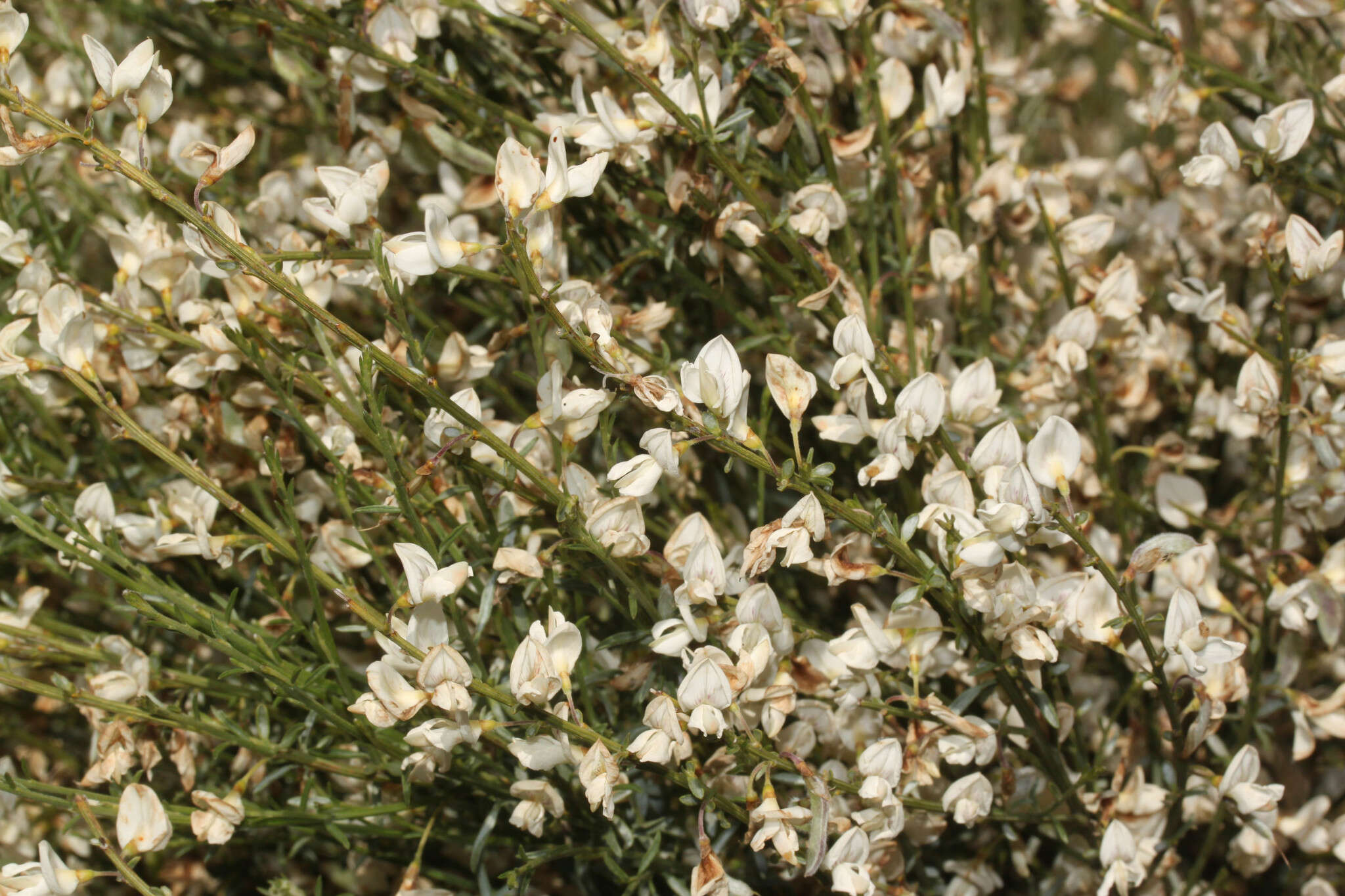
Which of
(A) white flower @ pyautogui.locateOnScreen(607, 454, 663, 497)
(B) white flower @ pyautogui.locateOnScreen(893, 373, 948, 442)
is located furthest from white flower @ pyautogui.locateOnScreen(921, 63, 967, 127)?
(A) white flower @ pyautogui.locateOnScreen(607, 454, 663, 497)

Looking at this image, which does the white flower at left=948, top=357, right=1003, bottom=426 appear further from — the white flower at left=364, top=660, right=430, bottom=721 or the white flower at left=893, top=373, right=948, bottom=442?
the white flower at left=364, top=660, right=430, bottom=721

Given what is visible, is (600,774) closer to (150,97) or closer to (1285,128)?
(150,97)

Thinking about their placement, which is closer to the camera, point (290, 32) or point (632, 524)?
point (632, 524)

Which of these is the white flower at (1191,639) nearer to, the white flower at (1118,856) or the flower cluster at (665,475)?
the flower cluster at (665,475)

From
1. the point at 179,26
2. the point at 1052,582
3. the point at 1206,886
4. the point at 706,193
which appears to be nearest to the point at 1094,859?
the point at 1206,886

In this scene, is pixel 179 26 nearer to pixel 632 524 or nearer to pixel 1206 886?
pixel 632 524

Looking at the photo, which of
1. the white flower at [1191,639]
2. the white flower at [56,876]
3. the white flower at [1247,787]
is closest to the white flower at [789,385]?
the white flower at [1191,639]
